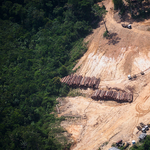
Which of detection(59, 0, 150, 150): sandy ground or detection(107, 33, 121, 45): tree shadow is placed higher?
detection(107, 33, 121, 45): tree shadow

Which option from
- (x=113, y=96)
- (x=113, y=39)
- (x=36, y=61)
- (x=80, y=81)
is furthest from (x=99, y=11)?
(x=113, y=96)

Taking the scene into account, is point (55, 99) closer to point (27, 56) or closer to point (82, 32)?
point (27, 56)

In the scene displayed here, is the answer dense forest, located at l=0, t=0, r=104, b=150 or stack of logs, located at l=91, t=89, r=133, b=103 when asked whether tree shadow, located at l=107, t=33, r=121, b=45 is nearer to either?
dense forest, located at l=0, t=0, r=104, b=150

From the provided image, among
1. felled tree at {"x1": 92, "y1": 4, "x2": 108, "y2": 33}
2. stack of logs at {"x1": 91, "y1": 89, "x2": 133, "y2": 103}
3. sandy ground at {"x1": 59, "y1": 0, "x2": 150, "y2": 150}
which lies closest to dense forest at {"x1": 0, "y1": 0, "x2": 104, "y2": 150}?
felled tree at {"x1": 92, "y1": 4, "x2": 108, "y2": 33}

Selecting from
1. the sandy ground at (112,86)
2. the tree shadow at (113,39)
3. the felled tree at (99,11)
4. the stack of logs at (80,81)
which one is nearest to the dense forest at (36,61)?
the felled tree at (99,11)

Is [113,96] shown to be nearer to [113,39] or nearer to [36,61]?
[113,39]

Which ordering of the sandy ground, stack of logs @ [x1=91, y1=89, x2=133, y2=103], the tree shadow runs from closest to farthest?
the sandy ground → stack of logs @ [x1=91, y1=89, x2=133, y2=103] → the tree shadow

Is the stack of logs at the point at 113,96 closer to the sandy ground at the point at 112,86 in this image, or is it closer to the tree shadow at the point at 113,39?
the sandy ground at the point at 112,86
